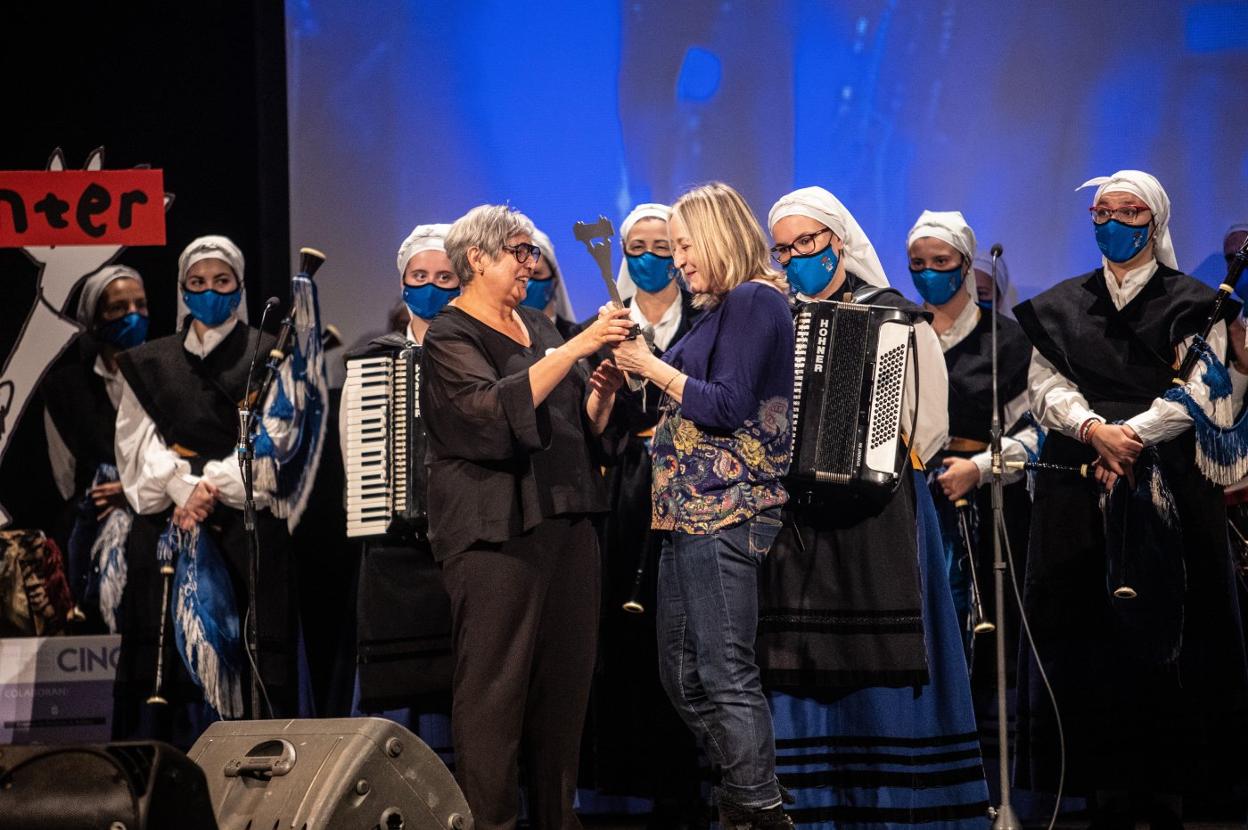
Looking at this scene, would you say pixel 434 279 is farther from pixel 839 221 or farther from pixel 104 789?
pixel 104 789

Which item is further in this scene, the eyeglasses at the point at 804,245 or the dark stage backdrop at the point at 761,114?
the dark stage backdrop at the point at 761,114

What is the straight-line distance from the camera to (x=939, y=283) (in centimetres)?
512

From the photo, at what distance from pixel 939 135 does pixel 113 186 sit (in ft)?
11.1

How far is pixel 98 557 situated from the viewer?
567 cm

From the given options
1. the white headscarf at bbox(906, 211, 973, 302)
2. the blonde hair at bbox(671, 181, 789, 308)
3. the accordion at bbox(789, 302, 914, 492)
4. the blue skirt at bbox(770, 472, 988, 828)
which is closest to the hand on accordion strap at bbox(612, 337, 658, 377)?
the blonde hair at bbox(671, 181, 789, 308)

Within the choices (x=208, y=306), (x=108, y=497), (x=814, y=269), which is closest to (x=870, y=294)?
(x=814, y=269)

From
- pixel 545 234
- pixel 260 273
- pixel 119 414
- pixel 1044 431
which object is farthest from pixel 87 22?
pixel 1044 431

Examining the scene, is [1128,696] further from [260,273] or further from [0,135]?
[0,135]

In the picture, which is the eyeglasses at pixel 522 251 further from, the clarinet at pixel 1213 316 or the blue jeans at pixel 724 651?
the clarinet at pixel 1213 316

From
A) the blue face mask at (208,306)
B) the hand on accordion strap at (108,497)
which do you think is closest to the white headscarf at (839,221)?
the blue face mask at (208,306)

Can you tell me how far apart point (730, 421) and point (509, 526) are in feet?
1.97

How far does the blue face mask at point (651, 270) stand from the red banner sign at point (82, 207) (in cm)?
211

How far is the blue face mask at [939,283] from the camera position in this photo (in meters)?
5.12

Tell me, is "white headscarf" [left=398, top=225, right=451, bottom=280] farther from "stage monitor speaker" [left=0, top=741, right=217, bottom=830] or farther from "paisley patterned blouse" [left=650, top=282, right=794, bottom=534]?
"stage monitor speaker" [left=0, top=741, right=217, bottom=830]
